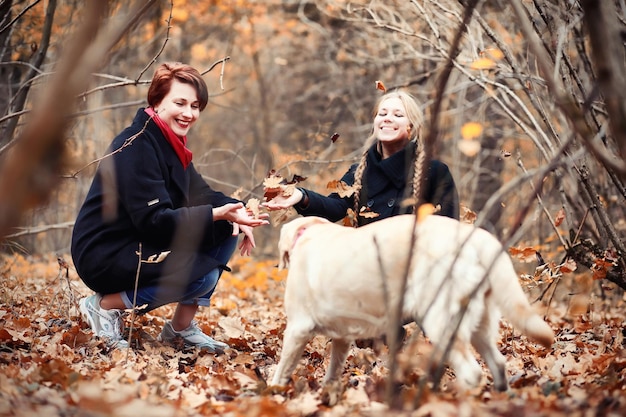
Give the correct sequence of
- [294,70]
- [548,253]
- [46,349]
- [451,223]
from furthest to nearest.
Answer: [294,70] < [548,253] < [46,349] < [451,223]

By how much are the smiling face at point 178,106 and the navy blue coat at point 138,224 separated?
0.34ft

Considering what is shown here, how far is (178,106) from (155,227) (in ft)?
2.62

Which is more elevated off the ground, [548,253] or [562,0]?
[562,0]

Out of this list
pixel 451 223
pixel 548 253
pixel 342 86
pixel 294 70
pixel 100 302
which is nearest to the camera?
pixel 451 223

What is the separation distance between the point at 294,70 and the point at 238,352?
942 centimetres

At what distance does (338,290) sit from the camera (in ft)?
8.57

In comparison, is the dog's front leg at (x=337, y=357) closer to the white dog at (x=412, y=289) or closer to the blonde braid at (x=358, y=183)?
the white dog at (x=412, y=289)

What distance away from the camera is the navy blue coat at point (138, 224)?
3729 millimetres

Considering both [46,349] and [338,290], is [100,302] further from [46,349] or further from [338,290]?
[338,290]

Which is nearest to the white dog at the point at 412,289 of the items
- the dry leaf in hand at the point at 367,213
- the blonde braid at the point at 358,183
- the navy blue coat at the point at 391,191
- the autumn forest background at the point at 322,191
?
the autumn forest background at the point at 322,191

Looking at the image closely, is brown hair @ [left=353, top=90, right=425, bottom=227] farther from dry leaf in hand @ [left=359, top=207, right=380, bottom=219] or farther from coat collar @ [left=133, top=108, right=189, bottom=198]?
coat collar @ [left=133, top=108, right=189, bottom=198]

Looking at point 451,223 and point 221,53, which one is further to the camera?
point 221,53

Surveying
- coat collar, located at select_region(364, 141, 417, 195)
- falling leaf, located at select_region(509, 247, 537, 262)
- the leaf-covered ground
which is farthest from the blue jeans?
falling leaf, located at select_region(509, 247, 537, 262)

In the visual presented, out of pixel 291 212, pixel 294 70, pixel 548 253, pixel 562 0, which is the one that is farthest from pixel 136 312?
pixel 294 70
